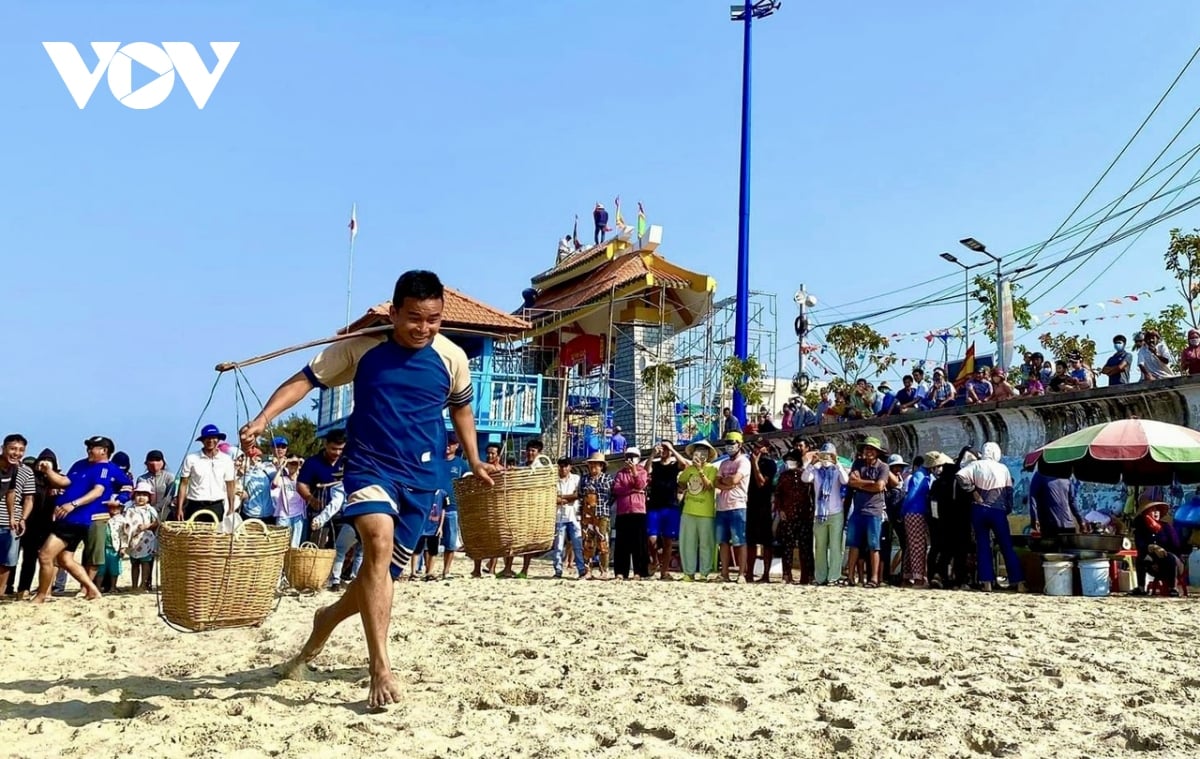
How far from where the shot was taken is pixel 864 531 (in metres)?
11.6

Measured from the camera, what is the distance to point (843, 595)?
9.55 metres

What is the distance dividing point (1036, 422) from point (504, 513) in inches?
406

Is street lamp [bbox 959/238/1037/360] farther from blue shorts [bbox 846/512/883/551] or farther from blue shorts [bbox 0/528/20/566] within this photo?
blue shorts [bbox 0/528/20/566]

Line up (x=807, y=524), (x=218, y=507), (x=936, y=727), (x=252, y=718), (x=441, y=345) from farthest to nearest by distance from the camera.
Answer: (x=807, y=524)
(x=218, y=507)
(x=441, y=345)
(x=252, y=718)
(x=936, y=727)

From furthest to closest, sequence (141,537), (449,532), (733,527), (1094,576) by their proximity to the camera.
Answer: (733,527) → (449,532) → (141,537) → (1094,576)

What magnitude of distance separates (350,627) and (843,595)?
14.8 feet

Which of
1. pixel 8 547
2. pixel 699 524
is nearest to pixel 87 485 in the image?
pixel 8 547

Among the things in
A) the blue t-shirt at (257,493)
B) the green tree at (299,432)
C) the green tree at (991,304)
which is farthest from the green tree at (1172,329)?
the green tree at (299,432)

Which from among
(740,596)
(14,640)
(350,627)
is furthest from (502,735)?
(740,596)

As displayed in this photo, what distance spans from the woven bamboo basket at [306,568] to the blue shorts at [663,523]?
3946 mm

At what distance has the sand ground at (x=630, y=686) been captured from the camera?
13.0 ft

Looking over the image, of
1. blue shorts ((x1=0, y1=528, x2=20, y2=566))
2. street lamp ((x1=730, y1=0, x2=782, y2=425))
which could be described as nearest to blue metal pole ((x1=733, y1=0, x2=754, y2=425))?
street lamp ((x1=730, y1=0, x2=782, y2=425))

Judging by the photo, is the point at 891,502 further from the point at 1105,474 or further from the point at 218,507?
the point at 218,507

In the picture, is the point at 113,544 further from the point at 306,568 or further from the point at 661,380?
the point at 661,380
